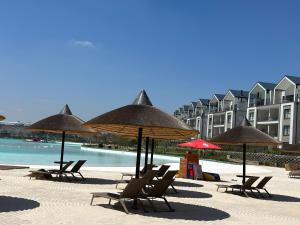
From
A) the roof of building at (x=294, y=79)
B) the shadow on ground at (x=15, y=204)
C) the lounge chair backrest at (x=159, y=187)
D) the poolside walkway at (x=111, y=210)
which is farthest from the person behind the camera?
the roof of building at (x=294, y=79)

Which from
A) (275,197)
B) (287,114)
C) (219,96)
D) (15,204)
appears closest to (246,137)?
(275,197)

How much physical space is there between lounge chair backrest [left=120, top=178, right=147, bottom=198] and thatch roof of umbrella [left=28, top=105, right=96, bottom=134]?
6.33 metres

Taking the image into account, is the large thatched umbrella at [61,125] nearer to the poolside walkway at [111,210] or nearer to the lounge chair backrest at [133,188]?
the poolside walkway at [111,210]

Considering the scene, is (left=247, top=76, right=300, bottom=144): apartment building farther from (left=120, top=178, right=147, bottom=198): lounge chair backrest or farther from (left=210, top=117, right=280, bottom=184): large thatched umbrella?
(left=120, top=178, right=147, bottom=198): lounge chair backrest

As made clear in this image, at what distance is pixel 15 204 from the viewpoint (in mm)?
9406

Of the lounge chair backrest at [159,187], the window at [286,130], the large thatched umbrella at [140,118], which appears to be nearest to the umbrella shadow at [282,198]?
the large thatched umbrella at [140,118]

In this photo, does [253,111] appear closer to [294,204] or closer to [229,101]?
[229,101]

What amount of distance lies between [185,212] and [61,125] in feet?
23.4

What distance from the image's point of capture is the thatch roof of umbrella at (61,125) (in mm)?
15438

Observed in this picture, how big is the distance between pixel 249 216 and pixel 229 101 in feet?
215

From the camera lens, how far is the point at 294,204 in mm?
12617

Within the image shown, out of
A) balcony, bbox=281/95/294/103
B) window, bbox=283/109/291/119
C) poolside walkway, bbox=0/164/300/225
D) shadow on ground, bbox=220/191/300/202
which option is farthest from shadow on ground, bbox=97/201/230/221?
balcony, bbox=281/95/294/103

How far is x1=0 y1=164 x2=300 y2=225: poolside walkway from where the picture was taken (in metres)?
8.24

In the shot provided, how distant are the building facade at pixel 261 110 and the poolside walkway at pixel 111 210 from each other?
41.6 metres
